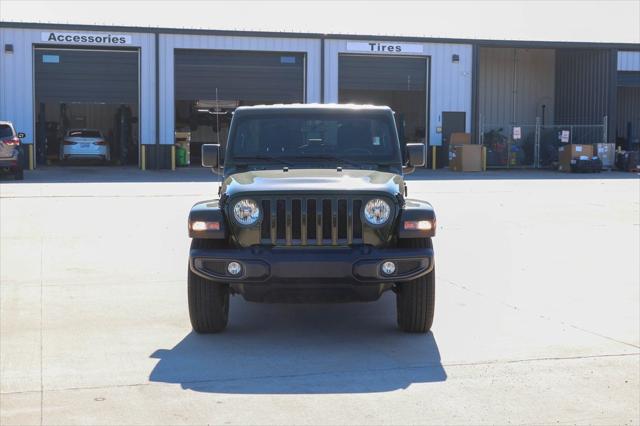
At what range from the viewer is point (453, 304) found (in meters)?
8.38

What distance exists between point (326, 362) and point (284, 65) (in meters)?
29.2

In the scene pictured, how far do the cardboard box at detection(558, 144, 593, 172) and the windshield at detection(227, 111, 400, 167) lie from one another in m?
28.1

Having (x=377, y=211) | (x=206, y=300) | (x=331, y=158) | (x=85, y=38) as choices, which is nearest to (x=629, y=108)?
(x=85, y=38)

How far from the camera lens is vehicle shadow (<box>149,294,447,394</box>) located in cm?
577

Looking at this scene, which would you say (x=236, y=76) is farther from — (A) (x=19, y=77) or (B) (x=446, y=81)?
(B) (x=446, y=81)

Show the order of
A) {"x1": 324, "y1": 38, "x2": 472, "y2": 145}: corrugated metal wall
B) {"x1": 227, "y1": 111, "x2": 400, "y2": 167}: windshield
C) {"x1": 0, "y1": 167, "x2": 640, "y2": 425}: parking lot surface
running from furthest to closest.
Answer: {"x1": 324, "y1": 38, "x2": 472, "y2": 145}: corrugated metal wall → {"x1": 227, "y1": 111, "x2": 400, "y2": 167}: windshield → {"x1": 0, "y1": 167, "x2": 640, "y2": 425}: parking lot surface

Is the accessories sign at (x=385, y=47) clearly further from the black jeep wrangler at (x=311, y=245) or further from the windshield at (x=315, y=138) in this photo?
the black jeep wrangler at (x=311, y=245)

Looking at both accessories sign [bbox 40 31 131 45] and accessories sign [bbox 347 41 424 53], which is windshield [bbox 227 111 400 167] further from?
accessories sign [bbox 347 41 424 53]

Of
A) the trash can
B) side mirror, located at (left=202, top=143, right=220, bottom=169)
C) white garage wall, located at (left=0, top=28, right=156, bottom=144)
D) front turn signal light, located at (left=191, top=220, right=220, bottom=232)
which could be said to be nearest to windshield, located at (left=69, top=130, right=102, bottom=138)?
white garage wall, located at (left=0, top=28, right=156, bottom=144)

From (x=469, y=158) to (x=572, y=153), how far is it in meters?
4.11

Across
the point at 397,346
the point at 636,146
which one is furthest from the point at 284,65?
the point at 397,346

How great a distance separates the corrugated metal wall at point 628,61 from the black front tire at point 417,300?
3357 centimetres

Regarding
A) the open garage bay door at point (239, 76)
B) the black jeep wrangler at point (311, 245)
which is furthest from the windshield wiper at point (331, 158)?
the open garage bay door at point (239, 76)

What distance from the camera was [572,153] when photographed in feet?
114
